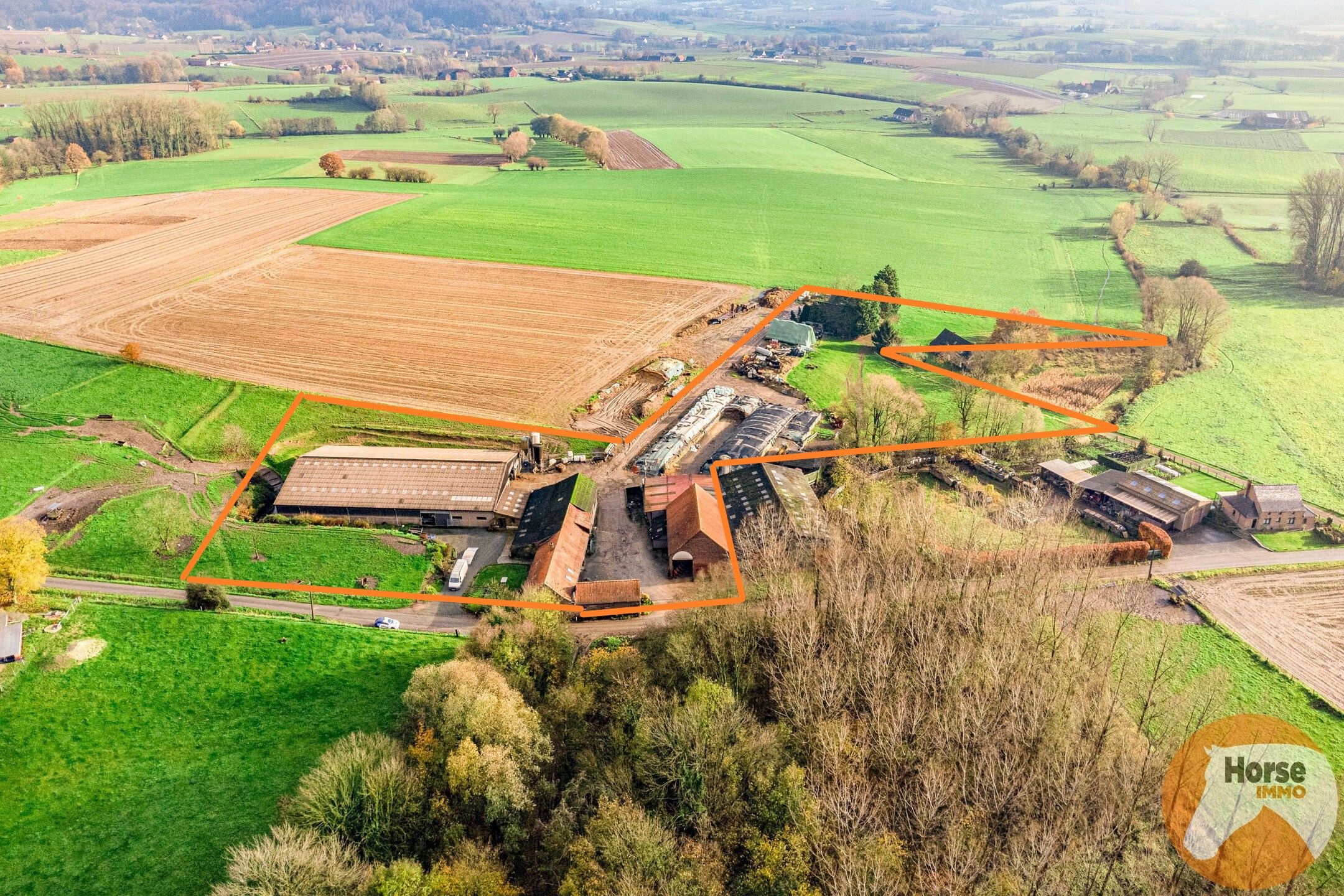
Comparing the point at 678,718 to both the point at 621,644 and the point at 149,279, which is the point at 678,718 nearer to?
the point at 621,644

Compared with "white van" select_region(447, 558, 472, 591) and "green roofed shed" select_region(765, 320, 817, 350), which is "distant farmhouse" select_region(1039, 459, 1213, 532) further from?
"white van" select_region(447, 558, 472, 591)

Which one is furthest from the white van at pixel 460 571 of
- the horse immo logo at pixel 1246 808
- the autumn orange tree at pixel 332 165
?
the autumn orange tree at pixel 332 165

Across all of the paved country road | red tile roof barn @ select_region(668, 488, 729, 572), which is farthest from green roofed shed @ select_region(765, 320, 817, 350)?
the paved country road

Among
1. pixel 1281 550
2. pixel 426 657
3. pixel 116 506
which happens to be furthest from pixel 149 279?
pixel 1281 550

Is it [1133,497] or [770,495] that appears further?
[1133,497]

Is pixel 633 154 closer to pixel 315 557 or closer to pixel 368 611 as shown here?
pixel 315 557

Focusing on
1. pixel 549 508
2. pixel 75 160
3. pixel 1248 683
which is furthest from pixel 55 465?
pixel 75 160
